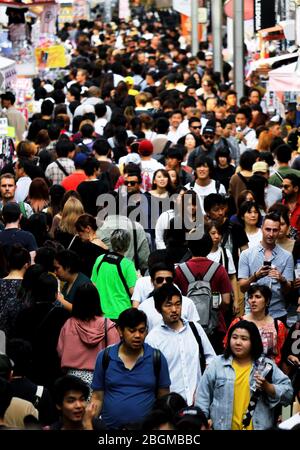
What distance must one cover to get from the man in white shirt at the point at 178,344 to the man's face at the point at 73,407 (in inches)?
54.7

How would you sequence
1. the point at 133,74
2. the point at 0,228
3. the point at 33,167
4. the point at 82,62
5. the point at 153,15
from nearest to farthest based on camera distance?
the point at 0,228
the point at 33,167
the point at 133,74
the point at 82,62
the point at 153,15

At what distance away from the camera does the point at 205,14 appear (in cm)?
4803

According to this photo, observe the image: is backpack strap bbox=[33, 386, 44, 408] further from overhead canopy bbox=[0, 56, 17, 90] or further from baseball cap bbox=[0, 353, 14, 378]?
overhead canopy bbox=[0, 56, 17, 90]

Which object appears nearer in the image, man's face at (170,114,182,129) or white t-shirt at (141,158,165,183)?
white t-shirt at (141,158,165,183)

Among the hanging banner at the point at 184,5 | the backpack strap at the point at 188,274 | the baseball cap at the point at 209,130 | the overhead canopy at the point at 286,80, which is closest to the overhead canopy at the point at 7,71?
the baseball cap at the point at 209,130

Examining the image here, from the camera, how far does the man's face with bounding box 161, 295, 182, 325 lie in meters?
9.50

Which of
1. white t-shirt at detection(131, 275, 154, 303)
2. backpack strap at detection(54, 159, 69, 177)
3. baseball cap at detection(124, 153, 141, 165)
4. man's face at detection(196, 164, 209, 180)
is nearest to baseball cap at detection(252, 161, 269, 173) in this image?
man's face at detection(196, 164, 209, 180)

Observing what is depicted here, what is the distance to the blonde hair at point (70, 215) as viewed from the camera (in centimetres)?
1267

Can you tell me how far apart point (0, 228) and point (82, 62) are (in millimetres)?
22088

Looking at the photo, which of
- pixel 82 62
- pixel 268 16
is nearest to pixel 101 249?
pixel 268 16

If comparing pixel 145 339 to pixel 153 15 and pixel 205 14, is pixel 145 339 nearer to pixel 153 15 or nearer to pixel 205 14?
pixel 205 14

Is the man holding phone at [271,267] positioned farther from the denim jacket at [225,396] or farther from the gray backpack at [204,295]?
the denim jacket at [225,396]

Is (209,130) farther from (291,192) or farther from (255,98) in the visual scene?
(255,98)

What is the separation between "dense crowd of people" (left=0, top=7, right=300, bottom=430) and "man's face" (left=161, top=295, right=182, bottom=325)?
16 mm
